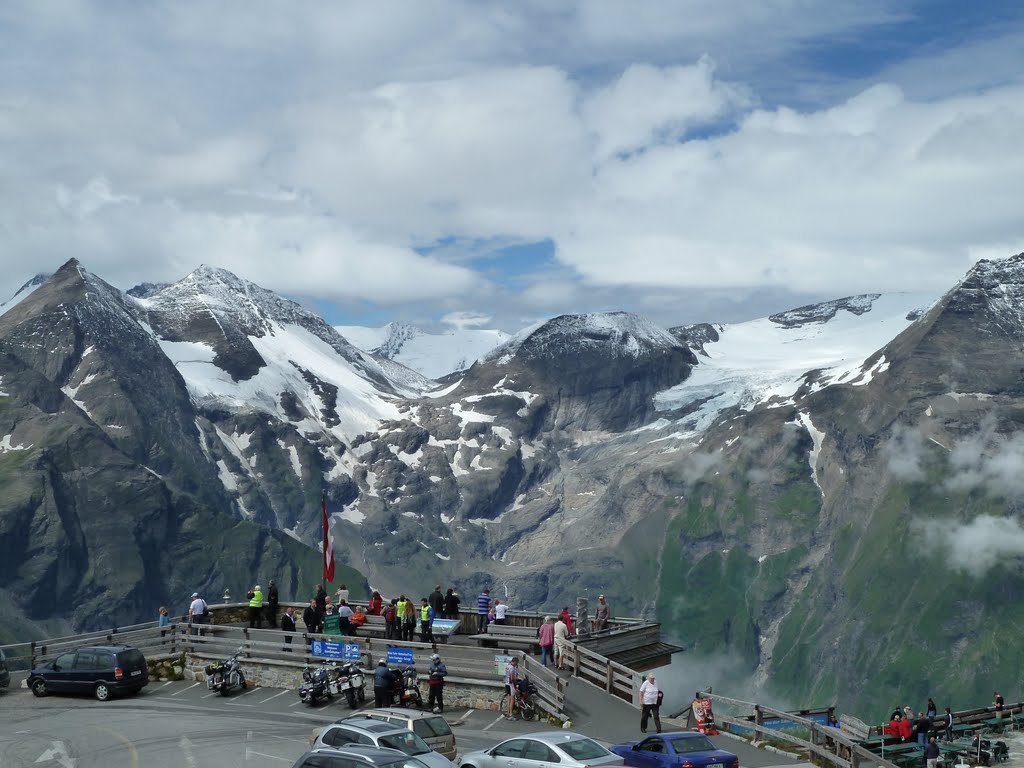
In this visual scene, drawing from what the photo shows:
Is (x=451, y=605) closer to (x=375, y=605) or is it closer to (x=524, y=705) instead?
(x=375, y=605)

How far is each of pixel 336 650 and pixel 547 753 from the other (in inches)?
762

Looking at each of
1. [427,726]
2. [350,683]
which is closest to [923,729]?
[427,726]

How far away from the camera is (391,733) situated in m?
38.6

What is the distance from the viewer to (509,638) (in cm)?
5809

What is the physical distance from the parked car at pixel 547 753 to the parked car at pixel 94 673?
72.7 feet

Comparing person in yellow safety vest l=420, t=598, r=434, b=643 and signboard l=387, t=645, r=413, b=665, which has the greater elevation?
person in yellow safety vest l=420, t=598, r=434, b=643

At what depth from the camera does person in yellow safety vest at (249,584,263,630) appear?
62312 mm

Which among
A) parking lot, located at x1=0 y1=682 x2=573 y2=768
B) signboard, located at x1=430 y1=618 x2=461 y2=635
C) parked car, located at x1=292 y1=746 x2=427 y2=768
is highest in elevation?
signboard, located at x1=430 y1=618 x2=461 y2=635

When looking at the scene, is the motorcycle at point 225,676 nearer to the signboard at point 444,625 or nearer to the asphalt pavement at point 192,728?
the asphalt pavement at point 192,728

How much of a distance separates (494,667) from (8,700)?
72.5 ft

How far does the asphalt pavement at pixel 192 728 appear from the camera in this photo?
44.1 meters

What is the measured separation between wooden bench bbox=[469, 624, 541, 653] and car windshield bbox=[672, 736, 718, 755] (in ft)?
56.1

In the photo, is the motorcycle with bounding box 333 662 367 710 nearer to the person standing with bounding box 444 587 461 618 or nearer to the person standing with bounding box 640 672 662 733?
the person standing with bounding box 444 587 461 618

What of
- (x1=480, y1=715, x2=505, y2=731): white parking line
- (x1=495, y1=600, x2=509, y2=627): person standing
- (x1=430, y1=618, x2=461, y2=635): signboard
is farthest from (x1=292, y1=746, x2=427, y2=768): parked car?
(x1=495, y1=600, x2=509, y2=627): person standing
